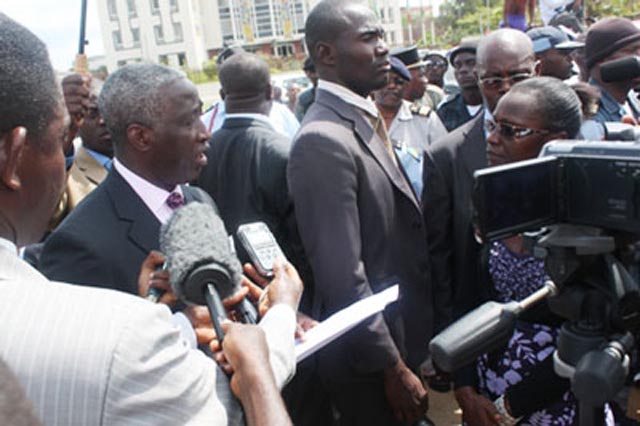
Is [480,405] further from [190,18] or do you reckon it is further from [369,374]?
[190,18]

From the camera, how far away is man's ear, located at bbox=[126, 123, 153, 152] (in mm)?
2109

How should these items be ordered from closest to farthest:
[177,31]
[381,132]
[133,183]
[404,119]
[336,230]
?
[133,183] → [336,230] → [381,132] → [404,119] → [177,31]

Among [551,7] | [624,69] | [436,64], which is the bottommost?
[436,64]

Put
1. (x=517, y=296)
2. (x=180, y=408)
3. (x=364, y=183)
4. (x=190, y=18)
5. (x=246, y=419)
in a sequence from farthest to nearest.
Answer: (x=190, y=18) → (x=364, y=183) → (x=517, y=296) → (x=246, y=419) → (x=180, y=408)

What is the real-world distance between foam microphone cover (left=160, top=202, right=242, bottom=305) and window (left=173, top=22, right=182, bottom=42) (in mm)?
70158

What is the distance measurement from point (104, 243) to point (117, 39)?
72464 millimetres

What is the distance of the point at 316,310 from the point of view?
2.47m

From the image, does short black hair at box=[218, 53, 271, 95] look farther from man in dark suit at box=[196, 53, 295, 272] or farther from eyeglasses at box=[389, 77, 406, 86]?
eyeglasses at box=[389, 77, 406, 86]

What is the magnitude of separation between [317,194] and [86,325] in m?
1.40

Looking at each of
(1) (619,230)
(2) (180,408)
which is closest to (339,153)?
(1) (619,230)

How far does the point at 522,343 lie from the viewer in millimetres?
2100

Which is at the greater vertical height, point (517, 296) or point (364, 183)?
point (364, 183)

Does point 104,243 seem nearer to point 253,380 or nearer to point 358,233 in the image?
point 253,380

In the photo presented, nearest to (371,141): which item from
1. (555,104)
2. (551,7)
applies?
(555,104)
